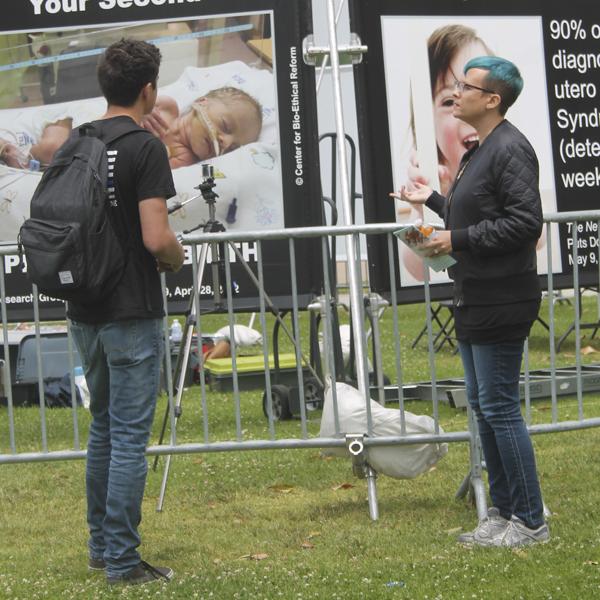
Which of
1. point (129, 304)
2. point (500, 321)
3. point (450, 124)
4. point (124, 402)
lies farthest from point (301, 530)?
point (450, 124)

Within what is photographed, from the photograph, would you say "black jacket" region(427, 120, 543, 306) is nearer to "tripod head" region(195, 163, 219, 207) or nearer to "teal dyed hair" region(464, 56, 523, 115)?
"teal dyed hair" region(464, 56, 523, 115)

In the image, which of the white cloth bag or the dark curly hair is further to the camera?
the white cloth bag

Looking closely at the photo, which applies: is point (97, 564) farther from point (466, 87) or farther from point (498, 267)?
point (466, 87)

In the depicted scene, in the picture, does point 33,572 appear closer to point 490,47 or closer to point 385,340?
point 490,47

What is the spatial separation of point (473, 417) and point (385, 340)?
30.8 feet

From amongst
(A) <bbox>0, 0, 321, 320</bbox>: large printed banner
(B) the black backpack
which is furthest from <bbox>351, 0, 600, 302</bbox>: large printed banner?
(B) the black backpack

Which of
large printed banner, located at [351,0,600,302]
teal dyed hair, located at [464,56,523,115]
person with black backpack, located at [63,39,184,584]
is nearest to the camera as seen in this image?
person with black backpack, located at [63,39,184,584]

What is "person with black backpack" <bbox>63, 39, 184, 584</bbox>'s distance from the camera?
16.1 ft

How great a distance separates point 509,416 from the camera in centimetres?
541

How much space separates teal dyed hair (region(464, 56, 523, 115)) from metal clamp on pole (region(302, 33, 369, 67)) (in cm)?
257

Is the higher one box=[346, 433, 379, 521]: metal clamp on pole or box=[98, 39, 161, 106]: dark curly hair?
box=[98, 39, 161, 106]: dark curly hair

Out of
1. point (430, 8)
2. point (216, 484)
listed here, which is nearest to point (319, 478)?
point (216, 484)

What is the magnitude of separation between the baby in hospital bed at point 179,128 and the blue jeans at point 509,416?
3.75 m

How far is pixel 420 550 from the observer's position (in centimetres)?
557
